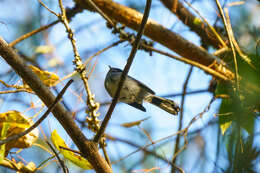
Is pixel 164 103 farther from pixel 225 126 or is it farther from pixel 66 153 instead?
pixel 66 153

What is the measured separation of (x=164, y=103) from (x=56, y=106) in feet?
4.00

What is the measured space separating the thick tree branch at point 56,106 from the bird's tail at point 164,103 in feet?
3.36

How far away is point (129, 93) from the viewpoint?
99.7 inches

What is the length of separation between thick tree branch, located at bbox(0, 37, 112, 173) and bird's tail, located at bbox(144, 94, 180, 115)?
3.36ft

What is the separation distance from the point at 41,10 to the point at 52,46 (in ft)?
1.11

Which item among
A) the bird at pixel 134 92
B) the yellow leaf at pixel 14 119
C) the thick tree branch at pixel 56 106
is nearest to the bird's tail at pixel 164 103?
the bird at pixel 134 92

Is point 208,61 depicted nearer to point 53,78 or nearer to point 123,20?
point 123,20

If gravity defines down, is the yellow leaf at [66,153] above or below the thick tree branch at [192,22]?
below

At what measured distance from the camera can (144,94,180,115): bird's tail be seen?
7.91 ft

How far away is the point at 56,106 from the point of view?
1.47m

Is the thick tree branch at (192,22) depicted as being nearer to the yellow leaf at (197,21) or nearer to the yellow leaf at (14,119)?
the yellow leaf at (197,21)

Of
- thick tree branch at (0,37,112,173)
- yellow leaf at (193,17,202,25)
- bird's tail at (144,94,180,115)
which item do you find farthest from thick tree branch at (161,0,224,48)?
thick tree branch at (0,37,112,173)

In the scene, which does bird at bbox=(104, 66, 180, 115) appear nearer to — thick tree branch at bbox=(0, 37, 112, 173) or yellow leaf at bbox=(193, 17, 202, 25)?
yellow leaf at bbox=(193, 17, 202, 25)

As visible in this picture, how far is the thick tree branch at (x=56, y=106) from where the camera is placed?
143 centimetres
